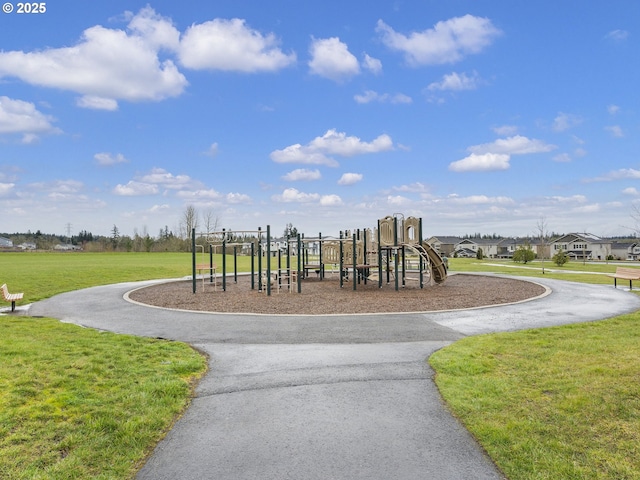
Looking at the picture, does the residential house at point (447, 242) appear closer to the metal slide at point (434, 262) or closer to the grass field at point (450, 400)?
the metal slide at point (434, 262)

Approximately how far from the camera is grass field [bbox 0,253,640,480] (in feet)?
13.0

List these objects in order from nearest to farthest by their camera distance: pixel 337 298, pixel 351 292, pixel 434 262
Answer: pixel 337 298 → pixel 351 292 → pixel 434 262

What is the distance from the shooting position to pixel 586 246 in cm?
8844

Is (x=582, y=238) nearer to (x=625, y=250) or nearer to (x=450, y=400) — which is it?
(x=625, y=250)

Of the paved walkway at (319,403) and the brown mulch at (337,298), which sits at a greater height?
the paved walkway at (319,403)

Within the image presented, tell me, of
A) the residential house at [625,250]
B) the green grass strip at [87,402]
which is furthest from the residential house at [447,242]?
the green grass strip at [87,402]

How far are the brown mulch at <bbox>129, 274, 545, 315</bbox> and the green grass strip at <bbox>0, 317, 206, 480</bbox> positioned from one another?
549 centimetres

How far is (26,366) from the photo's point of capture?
656cm

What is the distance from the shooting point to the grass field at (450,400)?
3.95 metres

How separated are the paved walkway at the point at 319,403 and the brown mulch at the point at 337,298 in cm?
198

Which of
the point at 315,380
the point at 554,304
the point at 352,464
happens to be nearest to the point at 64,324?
the point at 315,380

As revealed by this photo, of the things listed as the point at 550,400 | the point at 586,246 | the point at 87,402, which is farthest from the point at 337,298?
the point at 586,246

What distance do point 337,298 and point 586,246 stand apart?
89.5 metres

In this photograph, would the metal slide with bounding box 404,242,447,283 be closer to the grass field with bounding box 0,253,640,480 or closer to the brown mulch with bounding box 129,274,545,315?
the brown mulch with bounding box 129,274,545,315
